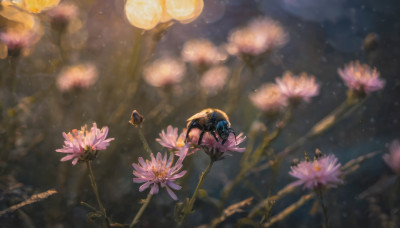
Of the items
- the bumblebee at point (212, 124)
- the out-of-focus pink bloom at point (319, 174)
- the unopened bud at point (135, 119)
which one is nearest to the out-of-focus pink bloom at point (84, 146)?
the unopened bud at point (135, 119)

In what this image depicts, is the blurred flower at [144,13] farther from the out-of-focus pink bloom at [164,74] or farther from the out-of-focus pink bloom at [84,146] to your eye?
the out-of-focus pink bloom at [84,146]

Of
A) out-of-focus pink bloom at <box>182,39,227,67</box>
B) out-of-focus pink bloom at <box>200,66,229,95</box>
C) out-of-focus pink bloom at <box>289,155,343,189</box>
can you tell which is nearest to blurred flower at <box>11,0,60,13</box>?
out-of-focus pink bloom at <box>182,39,227,67</box>

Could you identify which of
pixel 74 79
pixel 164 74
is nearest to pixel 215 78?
pixel 164 74

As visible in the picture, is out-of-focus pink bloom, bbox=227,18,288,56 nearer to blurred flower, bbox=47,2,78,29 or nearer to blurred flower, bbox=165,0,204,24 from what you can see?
blurred flower, bbox=165,0,204,24

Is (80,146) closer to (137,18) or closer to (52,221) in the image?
(52,221)

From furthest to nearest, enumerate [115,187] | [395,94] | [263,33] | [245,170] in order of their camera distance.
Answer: [395,94] < [263,33] < [115,187] < [245,170]

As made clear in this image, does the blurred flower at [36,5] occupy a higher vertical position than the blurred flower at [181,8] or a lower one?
higher

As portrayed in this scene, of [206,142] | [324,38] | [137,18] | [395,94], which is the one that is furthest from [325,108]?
[206,142]
